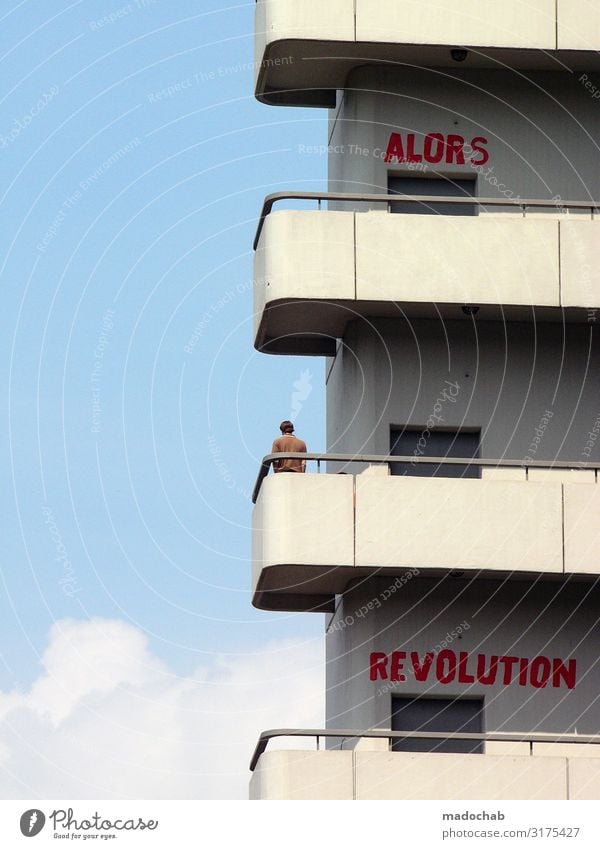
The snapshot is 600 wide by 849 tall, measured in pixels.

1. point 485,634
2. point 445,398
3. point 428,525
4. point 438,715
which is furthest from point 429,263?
point 438,715

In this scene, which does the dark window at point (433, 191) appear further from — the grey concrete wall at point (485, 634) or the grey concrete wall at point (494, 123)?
the grey concrete wall at point (485, 634)

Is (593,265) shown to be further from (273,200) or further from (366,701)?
(366,701)

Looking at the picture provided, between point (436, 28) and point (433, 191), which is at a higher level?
point (436, 28)

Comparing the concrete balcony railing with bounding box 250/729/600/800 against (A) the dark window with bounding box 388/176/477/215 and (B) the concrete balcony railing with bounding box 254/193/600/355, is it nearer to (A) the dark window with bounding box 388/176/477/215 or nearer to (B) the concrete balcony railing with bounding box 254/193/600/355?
(B) the concrete balcony railing with bounding box 254/193/600/355

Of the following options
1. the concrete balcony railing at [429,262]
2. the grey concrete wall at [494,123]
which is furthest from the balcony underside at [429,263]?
the grey concrete wall at [494,123]

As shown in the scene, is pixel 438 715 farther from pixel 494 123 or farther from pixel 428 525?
pixel 494 123

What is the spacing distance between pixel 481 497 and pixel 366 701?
3811 millimetres

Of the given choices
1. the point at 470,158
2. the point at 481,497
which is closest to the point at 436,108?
the point at 470,158

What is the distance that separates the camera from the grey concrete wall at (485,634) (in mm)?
40344

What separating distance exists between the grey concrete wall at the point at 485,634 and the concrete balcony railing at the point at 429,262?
4660mm

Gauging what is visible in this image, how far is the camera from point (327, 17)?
42719mm

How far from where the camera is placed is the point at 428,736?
39.2 metres

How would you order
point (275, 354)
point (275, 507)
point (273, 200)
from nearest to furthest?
1. point (275, 507)
2. point (273, 200)
3. point (275, 354)

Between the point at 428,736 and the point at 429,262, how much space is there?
7.93 metres
